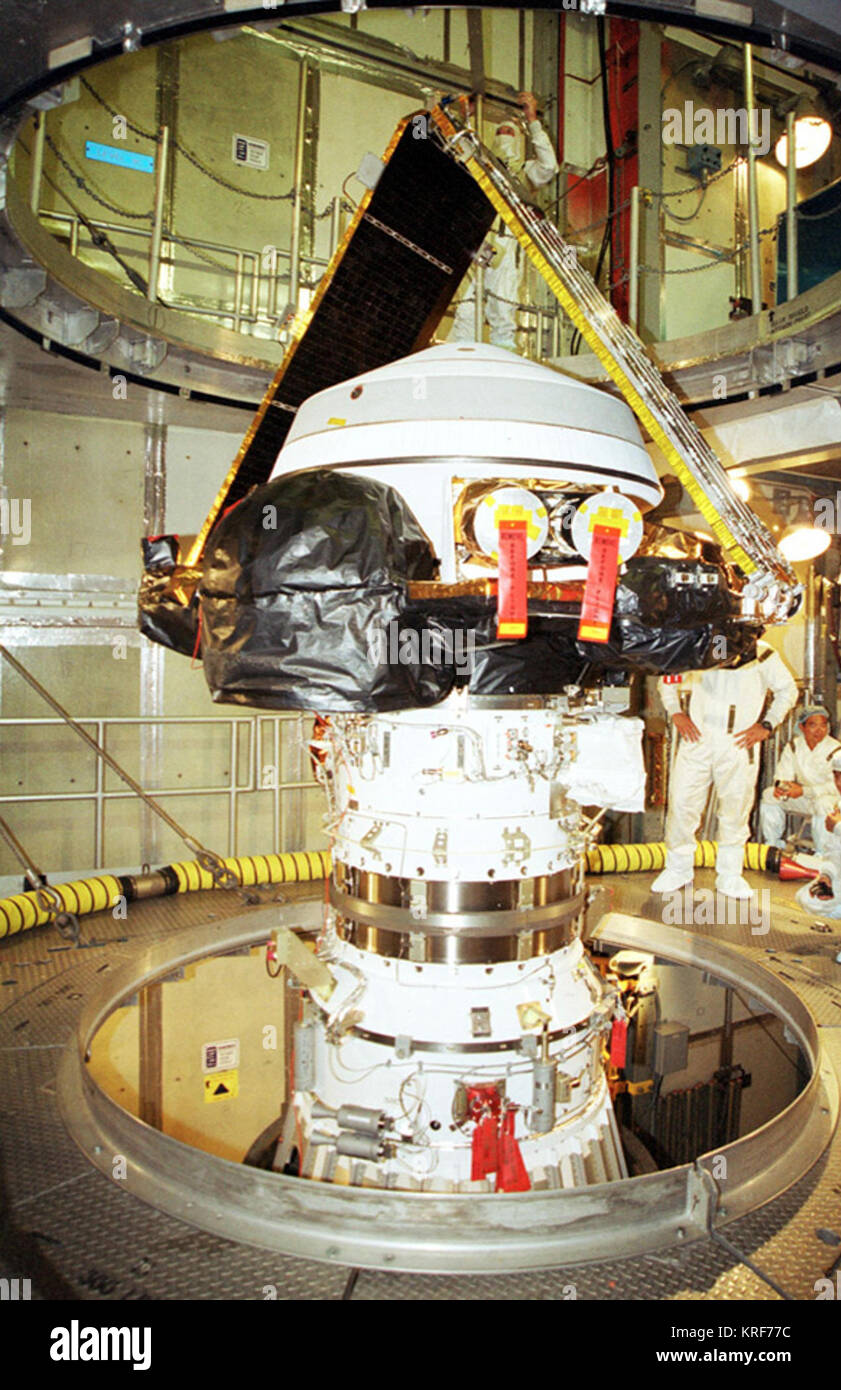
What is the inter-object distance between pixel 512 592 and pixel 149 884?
4.30 metres

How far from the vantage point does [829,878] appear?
20.4ft

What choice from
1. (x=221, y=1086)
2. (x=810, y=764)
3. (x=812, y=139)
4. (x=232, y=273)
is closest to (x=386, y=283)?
(x=232, y=273)

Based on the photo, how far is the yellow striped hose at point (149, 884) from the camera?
5453mm

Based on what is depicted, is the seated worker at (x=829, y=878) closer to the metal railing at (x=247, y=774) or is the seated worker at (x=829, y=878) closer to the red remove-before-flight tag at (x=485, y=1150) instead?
Answer: the red remove-before-flight tag at (x=485, y=1150)

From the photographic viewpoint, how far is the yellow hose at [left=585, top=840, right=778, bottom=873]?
6992 millimetres

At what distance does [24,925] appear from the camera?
5.43 metres

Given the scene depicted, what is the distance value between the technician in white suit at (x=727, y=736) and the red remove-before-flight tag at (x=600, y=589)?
10.6 ft

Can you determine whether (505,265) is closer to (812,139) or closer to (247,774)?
(812,139)

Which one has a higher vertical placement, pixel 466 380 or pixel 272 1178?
pixel 466 380

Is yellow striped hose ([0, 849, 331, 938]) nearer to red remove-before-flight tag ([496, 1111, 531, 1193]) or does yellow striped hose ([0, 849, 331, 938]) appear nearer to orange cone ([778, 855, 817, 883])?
red remove-before-flight tag ([496, 1111, 531, 1193])

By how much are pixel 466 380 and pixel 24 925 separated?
14.1 ft

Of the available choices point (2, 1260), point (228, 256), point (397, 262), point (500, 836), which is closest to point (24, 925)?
point (2, 1260)

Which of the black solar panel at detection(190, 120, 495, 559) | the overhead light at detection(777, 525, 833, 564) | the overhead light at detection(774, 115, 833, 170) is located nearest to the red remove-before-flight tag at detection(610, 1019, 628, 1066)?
the black solar panel at detection(190, 120, 495, 559)
